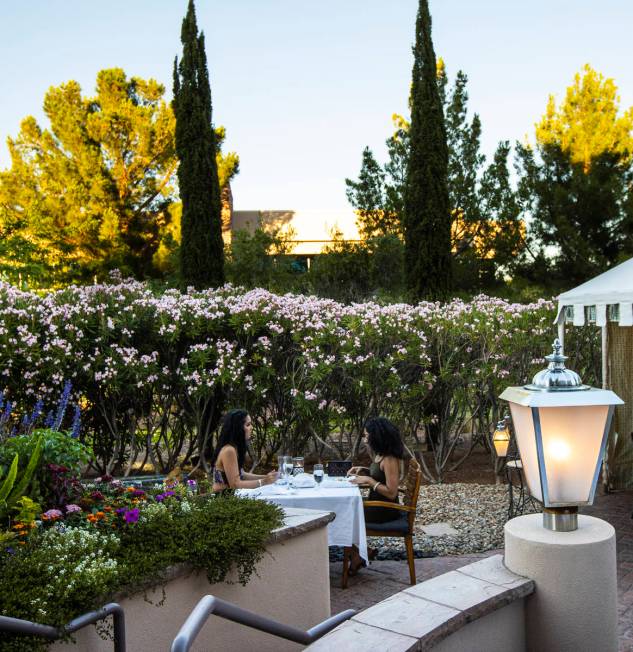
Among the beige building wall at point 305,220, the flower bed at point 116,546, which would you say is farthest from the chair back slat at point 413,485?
the beige building wall at point 305,220

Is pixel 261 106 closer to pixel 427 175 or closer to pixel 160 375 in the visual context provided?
pixel 427 175

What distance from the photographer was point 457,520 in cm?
762

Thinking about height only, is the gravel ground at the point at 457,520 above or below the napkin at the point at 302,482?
below

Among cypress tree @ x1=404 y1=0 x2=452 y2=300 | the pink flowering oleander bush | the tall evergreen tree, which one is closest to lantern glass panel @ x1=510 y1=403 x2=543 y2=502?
the pink flowering oleander bush

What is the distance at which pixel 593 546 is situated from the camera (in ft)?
8.68

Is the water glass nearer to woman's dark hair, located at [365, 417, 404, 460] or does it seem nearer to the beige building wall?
woman's dark hair, located at [365, 417, 404, 460]

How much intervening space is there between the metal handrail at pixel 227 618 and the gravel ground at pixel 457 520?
3.33m

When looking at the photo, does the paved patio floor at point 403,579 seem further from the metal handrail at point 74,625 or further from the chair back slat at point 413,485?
the metal handrail at point 74,625

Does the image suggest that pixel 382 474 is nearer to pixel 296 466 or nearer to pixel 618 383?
pixel 296 466

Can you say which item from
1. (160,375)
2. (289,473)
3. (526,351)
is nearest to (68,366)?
(160,375)

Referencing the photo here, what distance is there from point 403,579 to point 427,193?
32.0ft

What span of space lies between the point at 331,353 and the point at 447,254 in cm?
526

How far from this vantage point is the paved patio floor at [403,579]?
4996 millimetres

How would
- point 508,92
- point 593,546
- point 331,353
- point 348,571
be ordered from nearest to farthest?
point 593,546 < point 348,571 < point 331,353 < point 508,92
